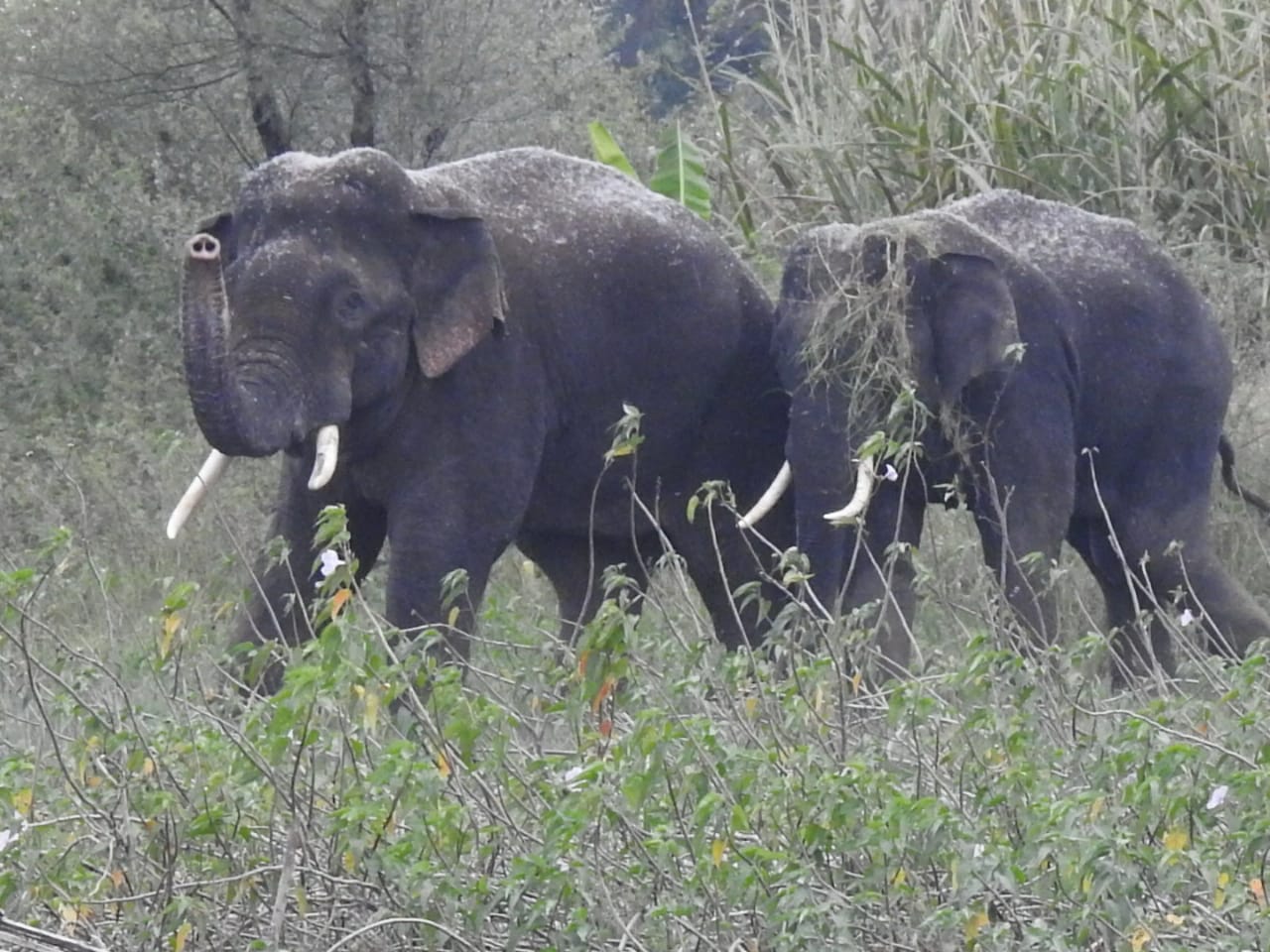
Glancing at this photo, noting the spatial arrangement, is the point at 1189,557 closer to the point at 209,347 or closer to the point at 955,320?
the point at 955,320

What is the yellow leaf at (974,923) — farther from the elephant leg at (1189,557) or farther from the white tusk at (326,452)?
the elephant leg at (1189,557)

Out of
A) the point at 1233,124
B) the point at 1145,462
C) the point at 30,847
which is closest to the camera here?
the point at 30,847

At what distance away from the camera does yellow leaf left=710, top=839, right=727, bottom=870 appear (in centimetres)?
478

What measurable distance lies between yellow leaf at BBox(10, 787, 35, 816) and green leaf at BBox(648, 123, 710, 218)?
286 inches

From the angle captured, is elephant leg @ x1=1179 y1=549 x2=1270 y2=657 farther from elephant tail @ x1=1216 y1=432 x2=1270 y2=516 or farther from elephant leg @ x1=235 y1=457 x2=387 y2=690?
elephant leg @ x1=235 y1=457 x2=387 y2=690

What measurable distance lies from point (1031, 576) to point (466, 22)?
754cm

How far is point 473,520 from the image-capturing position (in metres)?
8.45

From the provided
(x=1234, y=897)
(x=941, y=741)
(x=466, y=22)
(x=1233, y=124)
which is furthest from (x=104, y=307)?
(x=1234, y=897)

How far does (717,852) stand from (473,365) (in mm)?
3983

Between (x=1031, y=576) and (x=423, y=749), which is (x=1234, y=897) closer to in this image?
(x=423, y=749)

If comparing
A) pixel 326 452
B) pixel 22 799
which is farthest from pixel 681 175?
pixel 22 799

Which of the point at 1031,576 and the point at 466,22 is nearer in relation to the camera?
the point at 1031,576

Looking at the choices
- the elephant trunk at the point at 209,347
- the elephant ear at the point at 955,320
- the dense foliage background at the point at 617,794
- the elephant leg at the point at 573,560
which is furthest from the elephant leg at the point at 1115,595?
the elephant trunk at the point at 209,347

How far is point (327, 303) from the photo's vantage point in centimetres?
821
